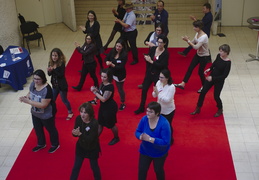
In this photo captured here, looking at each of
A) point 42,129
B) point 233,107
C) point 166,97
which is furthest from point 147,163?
point 233,107

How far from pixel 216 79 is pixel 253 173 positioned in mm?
1808

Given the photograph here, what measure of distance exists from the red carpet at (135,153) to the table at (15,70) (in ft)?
4.22

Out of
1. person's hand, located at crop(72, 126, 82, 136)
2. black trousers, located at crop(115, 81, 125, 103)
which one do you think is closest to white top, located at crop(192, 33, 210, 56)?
black trousers, located at crop(115, 81, 125, 103)

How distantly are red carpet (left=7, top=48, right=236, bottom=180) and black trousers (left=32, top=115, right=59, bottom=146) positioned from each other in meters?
0.19

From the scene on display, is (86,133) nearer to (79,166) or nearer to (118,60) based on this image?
(79,166)

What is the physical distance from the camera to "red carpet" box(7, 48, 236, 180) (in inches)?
215

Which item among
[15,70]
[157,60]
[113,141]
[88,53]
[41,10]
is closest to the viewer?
[113,141]

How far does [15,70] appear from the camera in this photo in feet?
26.4

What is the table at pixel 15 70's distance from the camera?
313 inches

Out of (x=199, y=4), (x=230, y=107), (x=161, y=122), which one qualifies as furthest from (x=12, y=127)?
(x=199, y=4)

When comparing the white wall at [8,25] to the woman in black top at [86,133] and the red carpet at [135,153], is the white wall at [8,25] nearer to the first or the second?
the red carpet at [135,153]

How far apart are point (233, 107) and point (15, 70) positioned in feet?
16.2

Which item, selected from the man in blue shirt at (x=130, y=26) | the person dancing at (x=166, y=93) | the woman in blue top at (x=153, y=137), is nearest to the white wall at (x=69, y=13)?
the man in blue shirt at (x=130, y=26)

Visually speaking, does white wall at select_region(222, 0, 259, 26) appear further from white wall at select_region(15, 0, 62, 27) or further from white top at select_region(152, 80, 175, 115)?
white top at select_region(152, 80, 175, 115)
